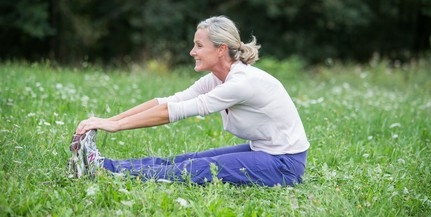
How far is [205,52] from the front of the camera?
173 inches

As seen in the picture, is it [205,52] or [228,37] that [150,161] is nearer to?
[205,52]

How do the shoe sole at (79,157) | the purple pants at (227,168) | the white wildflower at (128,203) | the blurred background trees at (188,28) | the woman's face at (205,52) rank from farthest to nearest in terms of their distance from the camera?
the blurred background trees at (188,28), the woman's face at (205,52), the purple pants at (227,168), the shoe sole at (79,157), the white wildflower at (128,203)

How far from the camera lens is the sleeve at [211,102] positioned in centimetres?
414

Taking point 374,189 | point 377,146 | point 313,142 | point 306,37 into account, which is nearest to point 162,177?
point 374,189

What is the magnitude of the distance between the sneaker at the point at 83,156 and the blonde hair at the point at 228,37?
1.14 meters

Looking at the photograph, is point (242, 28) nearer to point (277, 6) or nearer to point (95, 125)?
point (277, 6)

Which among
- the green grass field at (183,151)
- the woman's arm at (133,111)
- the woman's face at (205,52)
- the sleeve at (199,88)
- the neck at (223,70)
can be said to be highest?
the woman's face at (205,52)

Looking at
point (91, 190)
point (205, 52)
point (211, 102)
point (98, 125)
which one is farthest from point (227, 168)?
point (91, 190)

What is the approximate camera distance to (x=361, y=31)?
27.4m

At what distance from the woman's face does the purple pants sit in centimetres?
70

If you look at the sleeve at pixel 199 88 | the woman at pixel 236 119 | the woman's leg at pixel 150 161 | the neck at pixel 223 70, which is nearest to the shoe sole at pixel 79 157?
the woman at pixel 236 119

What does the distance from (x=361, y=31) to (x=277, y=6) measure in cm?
668

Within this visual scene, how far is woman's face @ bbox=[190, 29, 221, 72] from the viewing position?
4.39 m

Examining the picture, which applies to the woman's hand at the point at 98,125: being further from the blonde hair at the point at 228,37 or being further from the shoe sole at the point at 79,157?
the blonde hair at the point at 228,37
